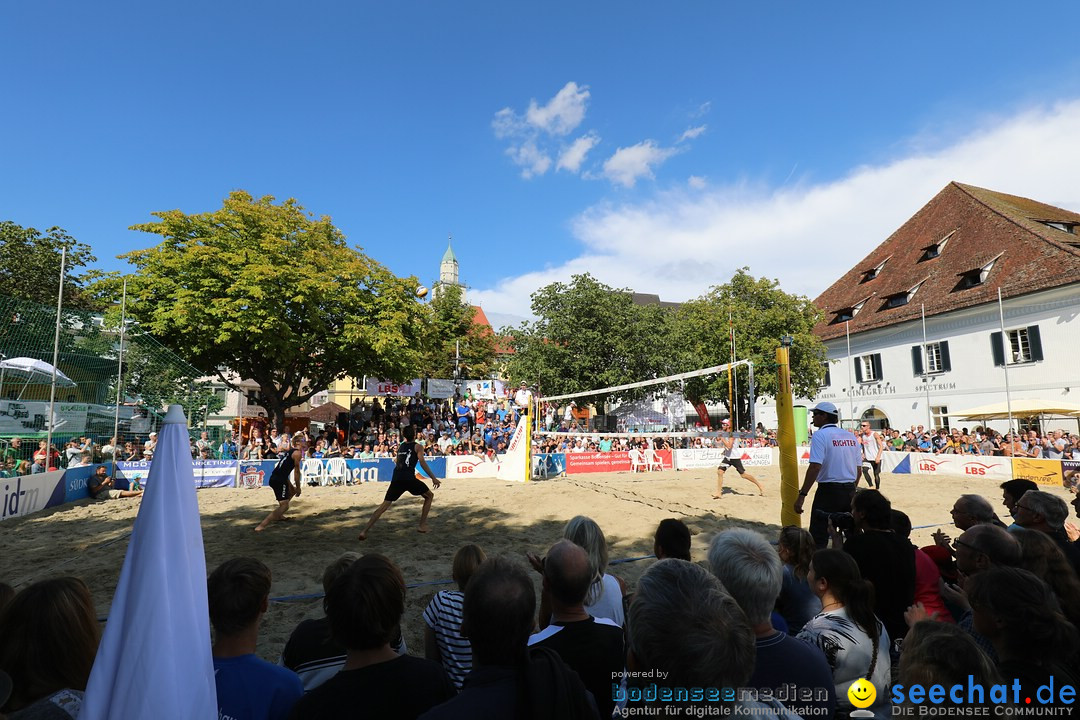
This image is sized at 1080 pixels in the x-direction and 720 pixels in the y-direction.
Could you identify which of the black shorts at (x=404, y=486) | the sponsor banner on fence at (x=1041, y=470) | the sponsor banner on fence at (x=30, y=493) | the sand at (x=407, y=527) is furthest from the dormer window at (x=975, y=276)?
the sponsor banner on fence at (x=30, y=493)

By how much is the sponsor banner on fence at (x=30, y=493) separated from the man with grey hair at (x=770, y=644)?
1245 cm

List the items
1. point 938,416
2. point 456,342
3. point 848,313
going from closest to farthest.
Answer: point 938,416 → point 848,313 → point 456,342

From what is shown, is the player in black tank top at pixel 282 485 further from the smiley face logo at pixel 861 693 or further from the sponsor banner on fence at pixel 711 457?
the sponsor banner on fence at pixel 711 457

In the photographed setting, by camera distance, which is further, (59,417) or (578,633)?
(59,417)

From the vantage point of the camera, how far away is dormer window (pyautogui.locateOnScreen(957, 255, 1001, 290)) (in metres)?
24.0

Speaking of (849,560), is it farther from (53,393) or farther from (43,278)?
(43,278)

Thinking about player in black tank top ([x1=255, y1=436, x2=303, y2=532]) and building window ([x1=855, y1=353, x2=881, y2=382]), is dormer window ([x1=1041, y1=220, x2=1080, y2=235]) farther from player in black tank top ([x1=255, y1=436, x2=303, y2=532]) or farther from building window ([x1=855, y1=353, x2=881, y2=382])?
player in black tank top ([x1=255, y1=436, x2=303, y2=532])

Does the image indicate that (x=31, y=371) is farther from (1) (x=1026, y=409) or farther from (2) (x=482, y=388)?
(1) (x=1026, y=409)

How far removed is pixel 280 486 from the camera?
27.4ft

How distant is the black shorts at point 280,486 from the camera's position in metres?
8.27

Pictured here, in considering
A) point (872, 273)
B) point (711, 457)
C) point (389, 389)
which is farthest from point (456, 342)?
point (872, 273)

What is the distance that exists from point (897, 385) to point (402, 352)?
2338cm

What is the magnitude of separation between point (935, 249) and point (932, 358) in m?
6.63

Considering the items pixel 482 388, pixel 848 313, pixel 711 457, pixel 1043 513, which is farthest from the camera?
pixel 482 388
